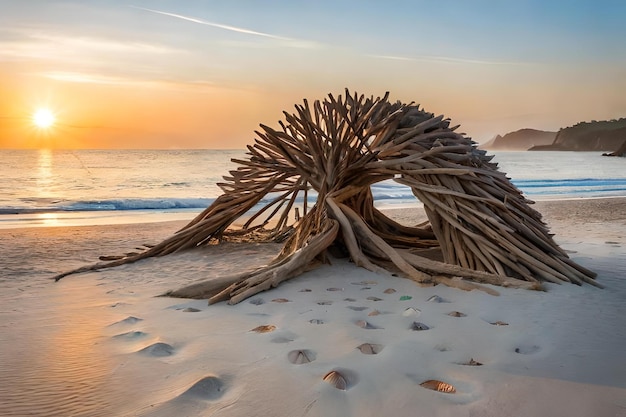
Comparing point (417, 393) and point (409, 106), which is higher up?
point (409, 106)

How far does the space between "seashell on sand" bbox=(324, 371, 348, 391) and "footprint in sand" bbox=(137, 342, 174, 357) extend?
2.51 ft

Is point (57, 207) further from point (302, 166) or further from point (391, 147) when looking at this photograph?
point (391, 147)

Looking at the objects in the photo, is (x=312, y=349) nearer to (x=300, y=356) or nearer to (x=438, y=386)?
(x=300, y=356)

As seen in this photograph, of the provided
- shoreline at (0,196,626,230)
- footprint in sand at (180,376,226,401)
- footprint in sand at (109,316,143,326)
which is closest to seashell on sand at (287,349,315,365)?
footprint in sand at (180,376,226,401)

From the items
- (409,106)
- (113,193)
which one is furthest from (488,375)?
(113,193)

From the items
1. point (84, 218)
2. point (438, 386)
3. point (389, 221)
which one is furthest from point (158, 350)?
point (84, 218)

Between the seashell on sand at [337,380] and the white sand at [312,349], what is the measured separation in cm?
2

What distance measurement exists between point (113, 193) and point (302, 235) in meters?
14.5

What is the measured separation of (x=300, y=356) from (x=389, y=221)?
120 inches

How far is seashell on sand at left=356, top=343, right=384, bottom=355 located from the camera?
238 cm

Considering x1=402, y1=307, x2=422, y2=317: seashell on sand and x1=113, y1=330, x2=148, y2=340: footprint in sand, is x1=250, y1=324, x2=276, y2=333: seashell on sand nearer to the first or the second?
x1=113, y1=330, x2=148, y2=340: footprint in sand

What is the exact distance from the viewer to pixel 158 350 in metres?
2.47

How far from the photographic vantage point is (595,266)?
4.29 meters

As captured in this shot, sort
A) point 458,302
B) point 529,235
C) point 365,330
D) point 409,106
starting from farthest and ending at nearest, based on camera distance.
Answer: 1. point 409,106
2. point 529,235
3. point 458,302
4. point 365,330
